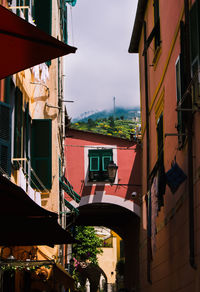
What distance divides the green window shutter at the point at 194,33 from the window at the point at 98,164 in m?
11.3

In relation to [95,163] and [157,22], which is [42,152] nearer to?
[157,22]

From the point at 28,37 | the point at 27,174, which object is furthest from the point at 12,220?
the point at 27,174

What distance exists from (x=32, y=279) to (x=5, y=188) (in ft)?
29.2

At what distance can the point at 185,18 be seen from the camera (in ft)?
30.3

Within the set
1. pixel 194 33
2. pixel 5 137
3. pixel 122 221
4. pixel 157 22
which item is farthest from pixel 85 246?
pixel 194 33

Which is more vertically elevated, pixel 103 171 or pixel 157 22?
pixel 157 22

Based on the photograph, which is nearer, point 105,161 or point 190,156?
point 190,156

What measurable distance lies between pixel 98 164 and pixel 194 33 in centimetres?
1171

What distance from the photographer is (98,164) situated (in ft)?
65.0

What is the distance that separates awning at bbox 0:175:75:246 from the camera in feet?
18.4

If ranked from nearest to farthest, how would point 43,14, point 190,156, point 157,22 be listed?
1. point 190,156
2. point 157,22
3. point 43,14

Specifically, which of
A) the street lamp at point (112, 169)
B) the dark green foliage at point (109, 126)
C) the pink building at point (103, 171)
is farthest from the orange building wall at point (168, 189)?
the dark green foliage at point (109, 126)

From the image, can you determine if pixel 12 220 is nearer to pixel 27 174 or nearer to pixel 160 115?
pixel 27 174

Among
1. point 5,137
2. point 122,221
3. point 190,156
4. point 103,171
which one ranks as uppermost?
point 5,137
